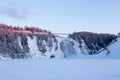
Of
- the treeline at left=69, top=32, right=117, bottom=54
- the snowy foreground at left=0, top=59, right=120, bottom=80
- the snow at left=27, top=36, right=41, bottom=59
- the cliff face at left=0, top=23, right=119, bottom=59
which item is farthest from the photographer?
the treeline at left=69, top=32, right=117, bottom=54

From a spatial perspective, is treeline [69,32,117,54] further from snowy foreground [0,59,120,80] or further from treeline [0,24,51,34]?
snowy foreground [0,59,120,80]

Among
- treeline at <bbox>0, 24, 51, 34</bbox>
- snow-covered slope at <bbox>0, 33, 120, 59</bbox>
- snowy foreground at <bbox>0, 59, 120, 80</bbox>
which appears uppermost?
treeline at <bbox>0, 24, 51, 34</bbox>

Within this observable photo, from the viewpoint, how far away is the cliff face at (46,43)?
98062mm

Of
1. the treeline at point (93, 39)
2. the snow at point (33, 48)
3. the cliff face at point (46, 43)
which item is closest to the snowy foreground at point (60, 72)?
the cliff face at point (46, 43)

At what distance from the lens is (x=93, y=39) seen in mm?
117750

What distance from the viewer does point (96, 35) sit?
389ft

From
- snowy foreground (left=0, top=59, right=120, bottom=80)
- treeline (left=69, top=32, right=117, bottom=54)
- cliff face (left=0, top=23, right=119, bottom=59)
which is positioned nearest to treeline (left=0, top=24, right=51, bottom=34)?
cliff face (left=0, top=23, right=119, bottom=59)

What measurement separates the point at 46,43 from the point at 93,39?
732 inches

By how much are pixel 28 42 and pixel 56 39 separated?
11.9 metres

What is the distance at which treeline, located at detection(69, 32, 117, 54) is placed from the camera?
11388 cm

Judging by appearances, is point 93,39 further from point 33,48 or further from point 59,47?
point 33,48

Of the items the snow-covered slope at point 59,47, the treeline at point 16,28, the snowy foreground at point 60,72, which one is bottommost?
the snowy foreground at point 60,72

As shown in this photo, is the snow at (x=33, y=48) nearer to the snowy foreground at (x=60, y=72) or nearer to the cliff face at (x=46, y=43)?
the cliff face at (x=46, y=43)

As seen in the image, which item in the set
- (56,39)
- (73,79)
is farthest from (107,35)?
(73,79)
